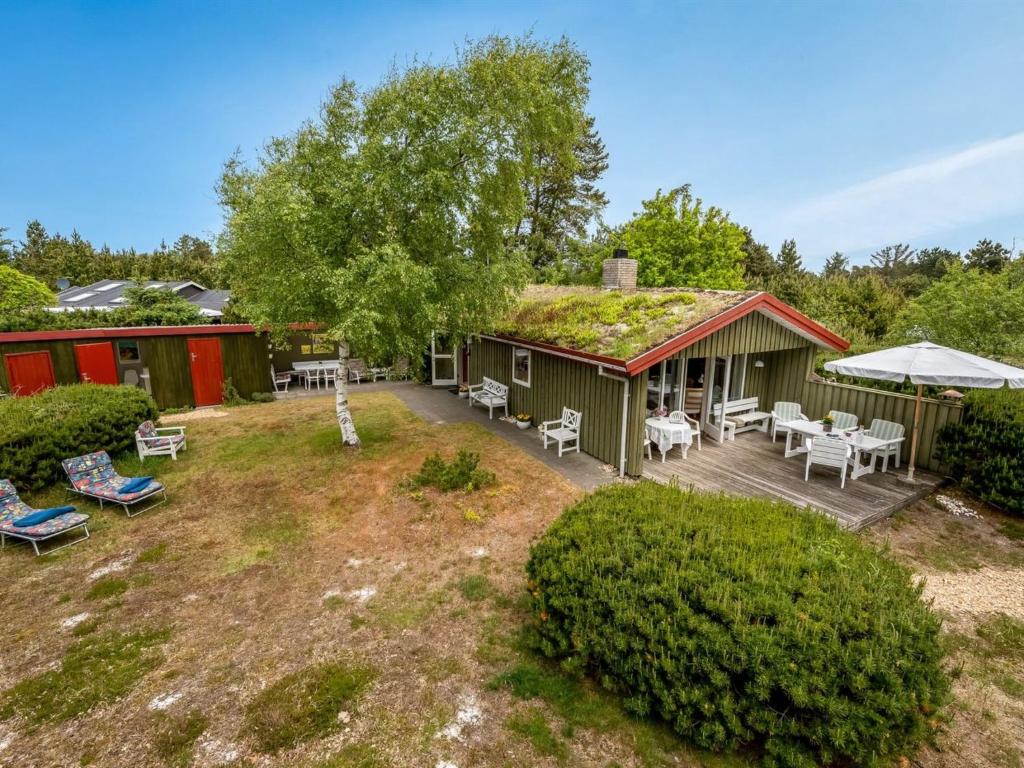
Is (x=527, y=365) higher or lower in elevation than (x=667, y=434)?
higher

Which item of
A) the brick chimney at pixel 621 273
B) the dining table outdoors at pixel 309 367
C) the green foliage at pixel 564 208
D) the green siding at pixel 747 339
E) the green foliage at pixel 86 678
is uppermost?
the green foliage at pixel 564 208

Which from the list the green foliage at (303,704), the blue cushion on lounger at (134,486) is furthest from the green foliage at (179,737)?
the blue cushion on lounger at (134,486)

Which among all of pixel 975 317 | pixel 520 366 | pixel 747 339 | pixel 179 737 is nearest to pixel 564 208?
pixel 520 366

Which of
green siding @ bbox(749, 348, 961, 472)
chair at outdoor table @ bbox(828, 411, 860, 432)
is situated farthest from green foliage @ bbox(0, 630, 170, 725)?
green siding @ bbox(749, 348, 961, 472)

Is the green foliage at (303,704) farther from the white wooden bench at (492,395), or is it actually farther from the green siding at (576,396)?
the white wooden bench at (492,395)

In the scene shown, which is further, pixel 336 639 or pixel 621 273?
pixel 621 273

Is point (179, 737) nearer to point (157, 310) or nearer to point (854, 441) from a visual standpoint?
point (854, 441)

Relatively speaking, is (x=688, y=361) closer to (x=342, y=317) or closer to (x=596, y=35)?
(x=342, y=317)
